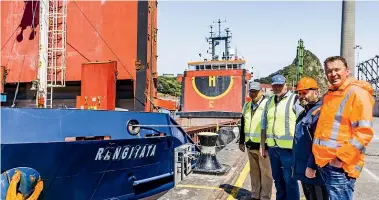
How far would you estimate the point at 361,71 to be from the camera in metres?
52.5

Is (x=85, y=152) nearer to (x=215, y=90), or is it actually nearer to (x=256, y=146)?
(x=256, y=146)

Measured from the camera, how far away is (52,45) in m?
7.72

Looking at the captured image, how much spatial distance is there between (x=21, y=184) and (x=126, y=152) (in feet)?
6.20

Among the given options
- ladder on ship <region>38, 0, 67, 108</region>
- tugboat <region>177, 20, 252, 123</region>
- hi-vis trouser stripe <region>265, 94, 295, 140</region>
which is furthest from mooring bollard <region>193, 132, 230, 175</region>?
tugboat <region>177, 20, 252, 123</region>

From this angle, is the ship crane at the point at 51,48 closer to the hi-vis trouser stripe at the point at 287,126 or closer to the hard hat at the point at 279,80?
the hard hat at the point at 279,80

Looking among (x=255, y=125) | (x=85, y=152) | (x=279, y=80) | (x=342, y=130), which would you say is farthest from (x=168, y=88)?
(x=342, y=130)

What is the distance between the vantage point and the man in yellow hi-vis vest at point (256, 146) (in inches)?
153

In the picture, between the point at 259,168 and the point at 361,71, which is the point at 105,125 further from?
the point at 361,71

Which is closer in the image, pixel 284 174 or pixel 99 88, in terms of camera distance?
pixel 284 174

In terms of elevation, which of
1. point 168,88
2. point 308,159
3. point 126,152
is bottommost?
point 126,152

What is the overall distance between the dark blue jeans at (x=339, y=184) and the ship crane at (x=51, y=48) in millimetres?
5875

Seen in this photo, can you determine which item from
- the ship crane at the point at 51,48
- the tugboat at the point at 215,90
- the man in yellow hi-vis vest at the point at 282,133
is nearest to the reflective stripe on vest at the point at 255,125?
the man in yellow hi-vis vest at the point at 282,133

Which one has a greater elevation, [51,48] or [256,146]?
[51,48]

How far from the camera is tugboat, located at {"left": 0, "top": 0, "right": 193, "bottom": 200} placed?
4.02 m
